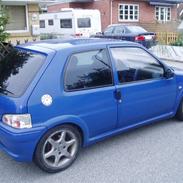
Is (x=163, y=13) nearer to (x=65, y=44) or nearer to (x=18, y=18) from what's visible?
(x=18, y=18)

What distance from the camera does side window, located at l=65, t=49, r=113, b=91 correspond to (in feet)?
12.6

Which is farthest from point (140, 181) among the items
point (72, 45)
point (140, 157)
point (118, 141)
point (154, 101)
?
point (72, 45)

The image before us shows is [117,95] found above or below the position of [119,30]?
below

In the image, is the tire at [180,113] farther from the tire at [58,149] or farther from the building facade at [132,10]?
the building facade at [132,10]

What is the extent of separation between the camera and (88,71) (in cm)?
402

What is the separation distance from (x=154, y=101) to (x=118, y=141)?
0.81m

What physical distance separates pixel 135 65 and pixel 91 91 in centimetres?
100

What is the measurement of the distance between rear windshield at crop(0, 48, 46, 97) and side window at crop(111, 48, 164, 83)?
3.66 ft

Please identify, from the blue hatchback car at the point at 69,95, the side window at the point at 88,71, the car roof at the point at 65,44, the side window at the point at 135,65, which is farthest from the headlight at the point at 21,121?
the side window at the point at 135,65

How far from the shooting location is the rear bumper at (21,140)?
3.39m

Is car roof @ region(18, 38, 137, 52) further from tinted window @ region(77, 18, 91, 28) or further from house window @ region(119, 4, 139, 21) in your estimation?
house window @ region(119, 4, 139, 21)

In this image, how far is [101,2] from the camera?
2852 cm

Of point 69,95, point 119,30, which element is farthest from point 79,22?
point 69,95

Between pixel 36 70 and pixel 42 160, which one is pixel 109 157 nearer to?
pixel 42 160
